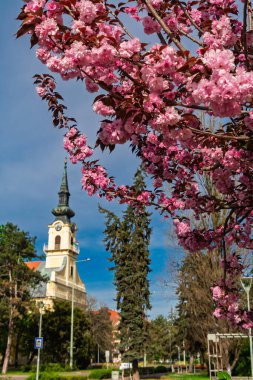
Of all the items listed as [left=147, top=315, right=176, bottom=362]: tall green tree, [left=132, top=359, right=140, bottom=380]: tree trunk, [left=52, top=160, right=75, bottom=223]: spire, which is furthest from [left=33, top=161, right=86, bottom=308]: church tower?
[left=132, top=359, right=140, bottom=380]: tree trunk

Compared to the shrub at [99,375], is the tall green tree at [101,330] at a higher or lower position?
higher

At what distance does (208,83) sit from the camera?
9.90 feet

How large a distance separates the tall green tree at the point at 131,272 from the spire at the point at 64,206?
40.0 meters

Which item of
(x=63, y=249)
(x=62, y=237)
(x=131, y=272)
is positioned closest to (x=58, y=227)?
(x=62, y=237)

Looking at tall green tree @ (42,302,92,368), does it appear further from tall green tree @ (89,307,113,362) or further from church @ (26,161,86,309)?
church @ (26,161,86,309)

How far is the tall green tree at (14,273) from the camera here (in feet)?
134

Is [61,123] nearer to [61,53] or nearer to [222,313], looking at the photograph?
[61,53]

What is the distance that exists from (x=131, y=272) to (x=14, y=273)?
16629mm

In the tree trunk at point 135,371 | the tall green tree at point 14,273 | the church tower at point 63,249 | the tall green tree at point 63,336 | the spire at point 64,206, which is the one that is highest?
the spire at point 64,206

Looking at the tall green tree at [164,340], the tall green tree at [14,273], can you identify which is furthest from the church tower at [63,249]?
the tall green tree at [14,273]

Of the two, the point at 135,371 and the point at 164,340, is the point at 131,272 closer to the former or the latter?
the point at 135,371

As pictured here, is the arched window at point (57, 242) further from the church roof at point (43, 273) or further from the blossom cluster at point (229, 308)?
the blossom cluster at point (229, 308)

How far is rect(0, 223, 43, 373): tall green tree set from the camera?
40719 mm

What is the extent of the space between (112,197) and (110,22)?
120 inches
